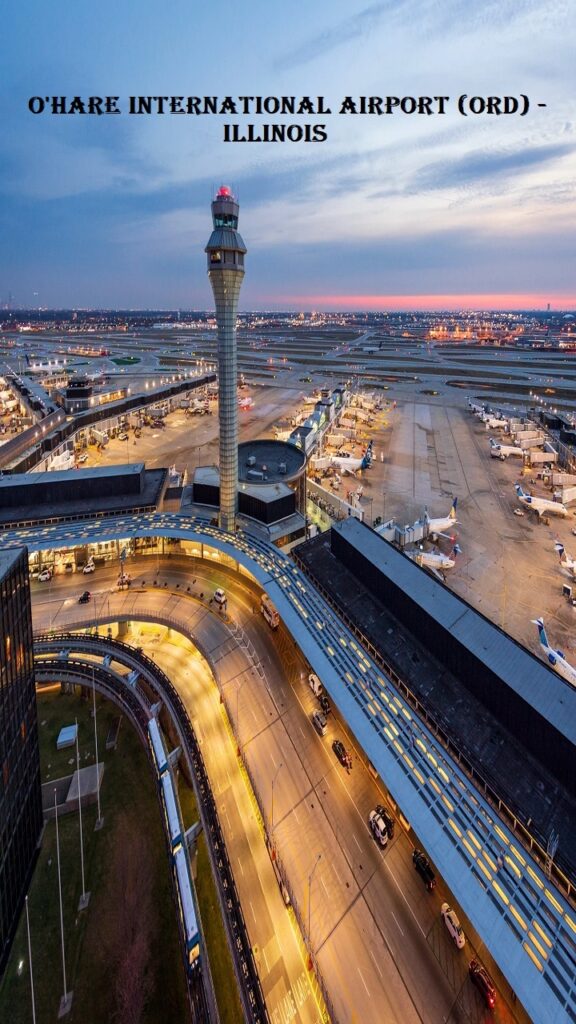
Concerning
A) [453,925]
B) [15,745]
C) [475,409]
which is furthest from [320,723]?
[475,409]

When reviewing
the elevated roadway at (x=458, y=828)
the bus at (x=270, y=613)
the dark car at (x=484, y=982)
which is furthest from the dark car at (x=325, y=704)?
the dark car at (x=484, y=982)

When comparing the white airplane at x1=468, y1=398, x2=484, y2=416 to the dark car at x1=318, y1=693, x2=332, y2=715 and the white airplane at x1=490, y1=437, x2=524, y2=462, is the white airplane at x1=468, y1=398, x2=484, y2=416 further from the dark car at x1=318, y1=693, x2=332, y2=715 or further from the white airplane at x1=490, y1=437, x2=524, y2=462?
the dark car at x1=318, y1=693, x2=332, y2=715

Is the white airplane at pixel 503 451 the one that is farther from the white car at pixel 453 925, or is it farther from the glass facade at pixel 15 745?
the glass facade at pixel 15 745

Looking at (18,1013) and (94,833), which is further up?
(94,833)

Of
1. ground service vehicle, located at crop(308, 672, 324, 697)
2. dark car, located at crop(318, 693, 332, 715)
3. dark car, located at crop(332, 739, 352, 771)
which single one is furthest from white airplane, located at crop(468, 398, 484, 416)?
dark car, located at crop(332, 739, 352, 771)

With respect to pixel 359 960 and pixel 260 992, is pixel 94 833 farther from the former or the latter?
pixel 359 960

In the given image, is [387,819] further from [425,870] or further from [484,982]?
[484,982]

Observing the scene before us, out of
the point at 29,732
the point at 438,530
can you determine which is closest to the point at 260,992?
the point at 29,732
